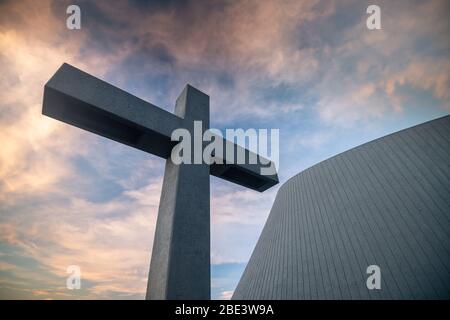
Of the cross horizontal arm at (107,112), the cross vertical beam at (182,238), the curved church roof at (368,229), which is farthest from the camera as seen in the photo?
the curved church roof at (368,229)

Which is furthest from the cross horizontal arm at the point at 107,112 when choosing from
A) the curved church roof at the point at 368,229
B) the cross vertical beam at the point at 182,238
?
the curved church roof at the point at 368,229

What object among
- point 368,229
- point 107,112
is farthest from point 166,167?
point 368,229

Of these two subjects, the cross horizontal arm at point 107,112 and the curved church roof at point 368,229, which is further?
the curved church roof at point 368,229

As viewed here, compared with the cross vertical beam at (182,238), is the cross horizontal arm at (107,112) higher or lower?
higher

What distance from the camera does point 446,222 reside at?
838 centimetres

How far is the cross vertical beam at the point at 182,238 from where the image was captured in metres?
2.77

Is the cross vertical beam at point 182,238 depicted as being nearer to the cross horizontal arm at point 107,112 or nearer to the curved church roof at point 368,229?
the cross horizontal arm at point 107,112

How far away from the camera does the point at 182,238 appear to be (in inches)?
118

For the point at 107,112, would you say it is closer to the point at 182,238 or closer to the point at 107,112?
the point at 107,112

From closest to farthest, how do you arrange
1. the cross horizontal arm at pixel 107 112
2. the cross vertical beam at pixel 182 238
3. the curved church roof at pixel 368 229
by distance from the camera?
1. the cross vertical beam at pixel 182 238
2. the cross horizontal arm at pixel 107 112
3. the curved church roof at pixel 368 229

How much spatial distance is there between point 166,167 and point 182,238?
1.46 meters
